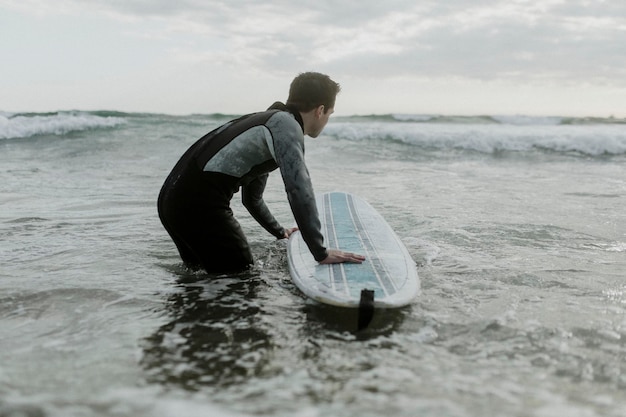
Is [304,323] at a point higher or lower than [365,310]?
lower

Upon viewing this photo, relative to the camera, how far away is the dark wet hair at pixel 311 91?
3121mm

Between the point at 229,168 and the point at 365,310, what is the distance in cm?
121

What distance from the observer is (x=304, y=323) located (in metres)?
2.61

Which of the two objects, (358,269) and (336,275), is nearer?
(336,275)

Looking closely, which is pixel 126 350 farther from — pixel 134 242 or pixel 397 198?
pixel 397 198

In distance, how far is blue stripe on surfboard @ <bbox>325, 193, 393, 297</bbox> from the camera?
9.07 ft

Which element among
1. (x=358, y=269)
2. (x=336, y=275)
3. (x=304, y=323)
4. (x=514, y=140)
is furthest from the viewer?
(x=514, y=140)

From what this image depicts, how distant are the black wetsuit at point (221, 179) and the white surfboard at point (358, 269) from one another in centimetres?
17

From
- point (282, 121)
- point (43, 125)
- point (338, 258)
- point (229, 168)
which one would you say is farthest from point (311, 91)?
point (43, 125)

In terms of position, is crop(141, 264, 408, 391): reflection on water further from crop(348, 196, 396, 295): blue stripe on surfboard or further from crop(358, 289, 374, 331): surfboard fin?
crop(348, 196, 396, 295): blue stripe on surfboard

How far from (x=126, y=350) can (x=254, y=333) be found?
539 millimetres

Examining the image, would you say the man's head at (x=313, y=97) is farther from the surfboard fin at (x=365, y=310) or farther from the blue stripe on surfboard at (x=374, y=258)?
the surfboard fin at (x=365, y=310)

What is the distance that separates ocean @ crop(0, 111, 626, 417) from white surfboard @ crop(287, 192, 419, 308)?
4.3 inches

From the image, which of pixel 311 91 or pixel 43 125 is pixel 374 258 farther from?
pixel 43 125
